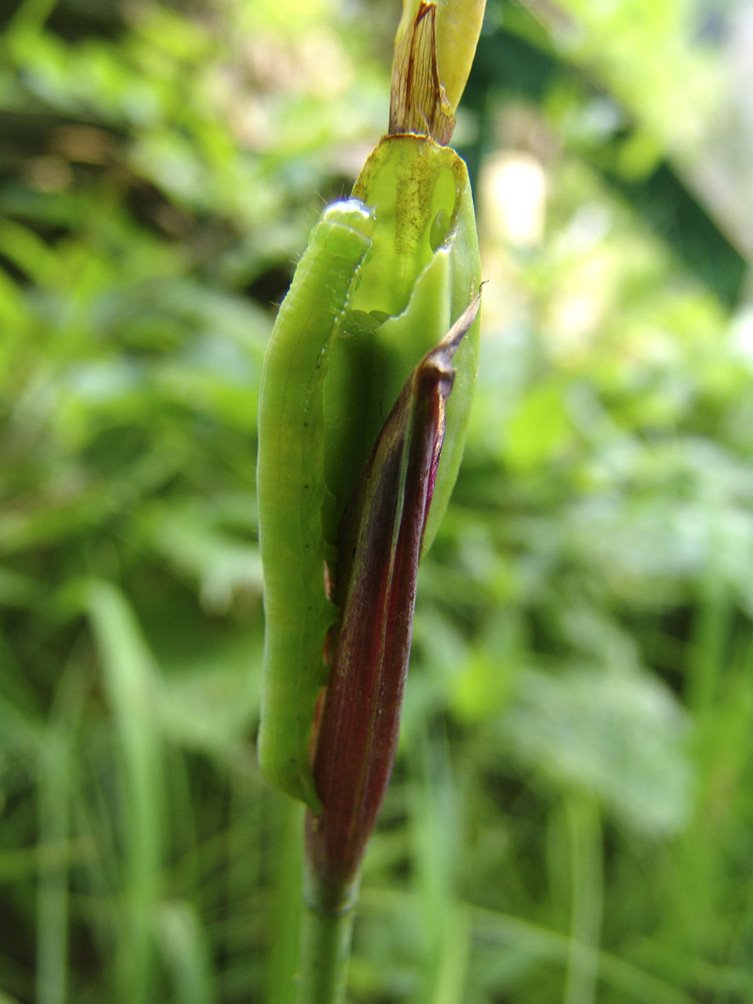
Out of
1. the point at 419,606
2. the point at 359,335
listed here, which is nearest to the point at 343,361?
the point at 359,335

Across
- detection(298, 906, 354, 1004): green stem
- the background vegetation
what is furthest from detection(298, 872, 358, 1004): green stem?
the background vegetation

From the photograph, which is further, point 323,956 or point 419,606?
point 419,606

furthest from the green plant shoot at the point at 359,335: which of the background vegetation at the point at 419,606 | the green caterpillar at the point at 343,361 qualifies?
the background vegetation at the point at 419,606

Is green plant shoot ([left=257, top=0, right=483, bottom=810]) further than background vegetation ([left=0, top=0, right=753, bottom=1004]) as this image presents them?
No

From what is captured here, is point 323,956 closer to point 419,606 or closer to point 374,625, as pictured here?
point 374,625

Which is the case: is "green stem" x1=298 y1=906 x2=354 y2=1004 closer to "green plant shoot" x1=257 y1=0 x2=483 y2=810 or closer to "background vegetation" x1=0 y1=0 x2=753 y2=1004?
"green plant shoot" x1=257 y1=0 x2=483 y2=810

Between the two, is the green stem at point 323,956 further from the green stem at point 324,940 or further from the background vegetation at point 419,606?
the background vegetation at point 419,606

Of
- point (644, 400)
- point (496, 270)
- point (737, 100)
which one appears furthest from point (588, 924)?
point (737, 100)
